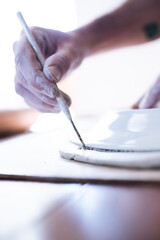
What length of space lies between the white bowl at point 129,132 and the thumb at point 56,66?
12 centimetres

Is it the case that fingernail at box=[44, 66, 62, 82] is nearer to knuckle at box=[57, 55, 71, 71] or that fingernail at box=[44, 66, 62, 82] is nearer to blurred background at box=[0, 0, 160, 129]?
knuckle at box=[57, 55, 71, 71]

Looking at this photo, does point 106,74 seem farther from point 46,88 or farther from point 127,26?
point 46,88

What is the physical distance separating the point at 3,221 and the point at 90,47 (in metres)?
0.73

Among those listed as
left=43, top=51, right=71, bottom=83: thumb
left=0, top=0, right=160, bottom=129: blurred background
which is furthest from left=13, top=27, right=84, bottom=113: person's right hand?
left=0, top=0, right=160, bottom=129: blurred background

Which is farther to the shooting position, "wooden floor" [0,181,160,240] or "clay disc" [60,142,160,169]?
"clay disc" [60,142,160,169]

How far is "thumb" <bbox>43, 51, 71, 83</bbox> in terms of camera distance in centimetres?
52

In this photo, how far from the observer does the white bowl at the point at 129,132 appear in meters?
0.42

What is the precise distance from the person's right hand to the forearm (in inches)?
7.2

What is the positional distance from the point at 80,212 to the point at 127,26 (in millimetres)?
884

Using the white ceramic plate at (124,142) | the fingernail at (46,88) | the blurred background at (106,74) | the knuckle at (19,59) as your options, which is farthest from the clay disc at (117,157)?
the blurred background at (106,74)

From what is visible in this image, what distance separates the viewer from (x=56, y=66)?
552 millimetres

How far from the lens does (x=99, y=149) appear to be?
450mm

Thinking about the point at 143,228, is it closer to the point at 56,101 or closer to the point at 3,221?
the point at 3,221

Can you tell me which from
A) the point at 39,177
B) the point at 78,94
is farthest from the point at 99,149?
the point at 78,94
